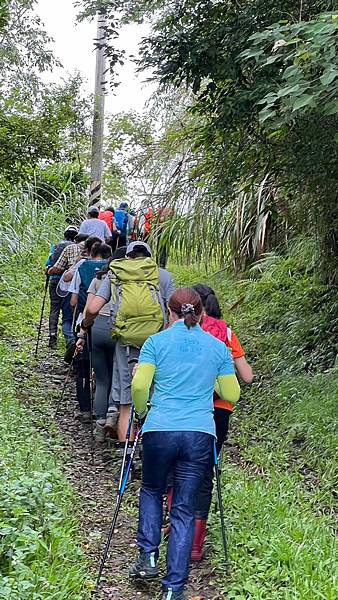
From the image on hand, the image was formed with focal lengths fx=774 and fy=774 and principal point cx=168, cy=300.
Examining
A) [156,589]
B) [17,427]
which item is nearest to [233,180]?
[17,427]

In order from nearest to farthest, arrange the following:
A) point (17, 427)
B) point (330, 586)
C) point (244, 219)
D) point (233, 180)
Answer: point (330, 586), point (17, 427), point (233, 180), point (244, 219)

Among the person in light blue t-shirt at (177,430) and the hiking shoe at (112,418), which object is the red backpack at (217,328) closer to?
the person in light blue t-shirt at (177,430)

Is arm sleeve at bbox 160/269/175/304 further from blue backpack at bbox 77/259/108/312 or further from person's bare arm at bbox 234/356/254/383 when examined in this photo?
person's bare arm at bbox 234/356/254/383

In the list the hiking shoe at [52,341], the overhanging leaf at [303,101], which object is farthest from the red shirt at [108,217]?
the overhanging leaf at [303,101]

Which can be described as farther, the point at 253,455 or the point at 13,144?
the point at 13,144

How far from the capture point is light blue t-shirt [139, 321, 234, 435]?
417 centimetres

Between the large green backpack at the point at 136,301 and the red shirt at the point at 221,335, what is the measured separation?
1119mm

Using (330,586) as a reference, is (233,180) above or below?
above

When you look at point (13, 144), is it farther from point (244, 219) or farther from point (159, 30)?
point (244, 219)

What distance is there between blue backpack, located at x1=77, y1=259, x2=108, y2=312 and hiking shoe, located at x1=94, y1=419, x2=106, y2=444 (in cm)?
124

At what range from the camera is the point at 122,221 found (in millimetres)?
14109

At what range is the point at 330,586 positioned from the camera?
402 cm

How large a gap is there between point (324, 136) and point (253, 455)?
3014mm

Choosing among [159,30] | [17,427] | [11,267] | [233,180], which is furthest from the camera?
[11,267]
